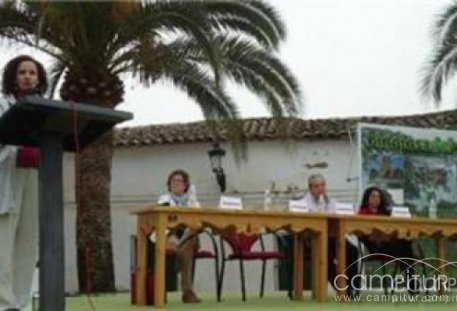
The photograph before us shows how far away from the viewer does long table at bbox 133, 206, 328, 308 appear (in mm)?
8086

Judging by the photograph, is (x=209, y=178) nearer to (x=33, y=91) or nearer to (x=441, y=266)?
(x=441, y=266)

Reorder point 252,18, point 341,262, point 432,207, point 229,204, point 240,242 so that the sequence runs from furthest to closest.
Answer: point 252,18 < point 432,207 < point 240,242 < point 341,262 < point 229,204

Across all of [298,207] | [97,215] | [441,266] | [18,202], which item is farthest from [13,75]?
[97,215]

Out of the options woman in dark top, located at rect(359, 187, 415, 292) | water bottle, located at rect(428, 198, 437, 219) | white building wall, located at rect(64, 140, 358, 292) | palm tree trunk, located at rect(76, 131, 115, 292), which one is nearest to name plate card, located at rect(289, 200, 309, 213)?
woman in dark top, located at rect(359, 187, 415, 292)

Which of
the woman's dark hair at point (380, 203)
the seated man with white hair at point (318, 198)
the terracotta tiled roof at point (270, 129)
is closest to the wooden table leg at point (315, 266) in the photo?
the seated man with white hair at point (318, 198)

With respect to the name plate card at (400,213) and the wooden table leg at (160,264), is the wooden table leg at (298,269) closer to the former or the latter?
the name plate card at (400,213)

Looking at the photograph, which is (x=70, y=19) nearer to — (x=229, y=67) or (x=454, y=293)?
(x=229, y=67)

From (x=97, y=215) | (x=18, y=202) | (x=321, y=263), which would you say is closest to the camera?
(x=18, y=202)

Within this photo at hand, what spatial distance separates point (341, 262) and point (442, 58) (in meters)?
10.3

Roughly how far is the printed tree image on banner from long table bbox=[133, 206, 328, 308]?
4685 mm

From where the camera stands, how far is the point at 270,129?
20156 mm

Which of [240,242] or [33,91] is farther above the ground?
[33,91]

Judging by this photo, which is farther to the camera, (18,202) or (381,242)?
(381,242)

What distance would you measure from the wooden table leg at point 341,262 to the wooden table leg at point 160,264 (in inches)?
75.8
